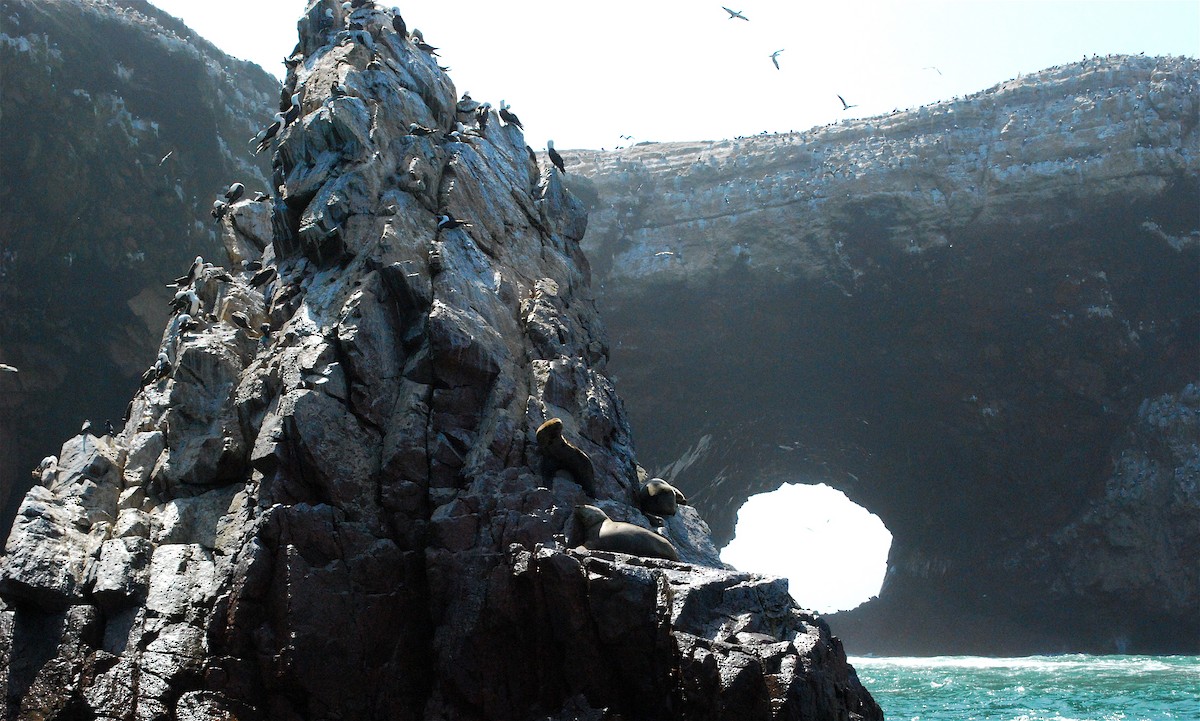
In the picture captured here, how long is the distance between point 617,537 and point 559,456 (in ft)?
6.65

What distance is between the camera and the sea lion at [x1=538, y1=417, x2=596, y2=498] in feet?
49.2

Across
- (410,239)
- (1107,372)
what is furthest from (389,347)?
(1107,372)

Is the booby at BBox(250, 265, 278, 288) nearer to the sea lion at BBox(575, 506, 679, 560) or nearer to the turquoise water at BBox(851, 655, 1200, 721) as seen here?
the sea lion at BBox(575, 506, 679, 560)

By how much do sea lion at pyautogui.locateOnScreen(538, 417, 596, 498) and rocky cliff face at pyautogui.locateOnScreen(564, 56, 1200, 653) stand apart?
25.8 meters

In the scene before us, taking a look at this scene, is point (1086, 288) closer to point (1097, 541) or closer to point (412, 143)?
point (1097, 541)

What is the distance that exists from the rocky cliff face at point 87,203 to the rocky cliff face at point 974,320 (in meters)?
16.0

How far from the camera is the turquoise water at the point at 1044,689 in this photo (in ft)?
65.0

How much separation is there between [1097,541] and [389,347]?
33.8m

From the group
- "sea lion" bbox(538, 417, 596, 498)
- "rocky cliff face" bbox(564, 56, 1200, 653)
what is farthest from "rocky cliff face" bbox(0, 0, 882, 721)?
"rocky cliff face" bbox(564, 56, 1200, 653)

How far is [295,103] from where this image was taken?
72.9 ft

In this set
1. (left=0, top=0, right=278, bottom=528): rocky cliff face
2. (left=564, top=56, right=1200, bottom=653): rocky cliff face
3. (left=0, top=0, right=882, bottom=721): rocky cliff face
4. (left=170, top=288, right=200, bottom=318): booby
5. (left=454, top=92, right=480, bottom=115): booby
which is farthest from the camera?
(left=564, top=56, right=1200, bottom=653): rocky cliff face

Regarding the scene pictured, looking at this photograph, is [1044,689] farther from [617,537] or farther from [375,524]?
[375,524]

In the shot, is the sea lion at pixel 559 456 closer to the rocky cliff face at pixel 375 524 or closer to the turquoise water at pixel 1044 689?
the rocky cliff face at pixel 375 524

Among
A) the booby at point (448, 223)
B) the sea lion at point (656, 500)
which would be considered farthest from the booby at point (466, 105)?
the sea lion at point (656, 500)
